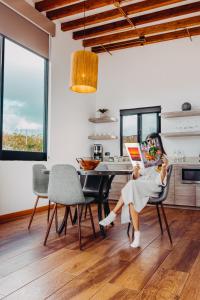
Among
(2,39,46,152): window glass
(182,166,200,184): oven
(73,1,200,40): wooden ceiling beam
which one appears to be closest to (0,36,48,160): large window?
(2,39,46,152): window glass

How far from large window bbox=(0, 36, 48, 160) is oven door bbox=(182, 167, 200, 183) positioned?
2552mm

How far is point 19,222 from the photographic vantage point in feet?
12.0

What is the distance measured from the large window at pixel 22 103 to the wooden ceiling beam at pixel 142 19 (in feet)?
4.19

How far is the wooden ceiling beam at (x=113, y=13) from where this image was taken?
14.0 ft

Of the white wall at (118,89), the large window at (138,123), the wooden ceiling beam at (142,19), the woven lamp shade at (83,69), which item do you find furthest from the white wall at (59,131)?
the woven lamp shade at (83,69)

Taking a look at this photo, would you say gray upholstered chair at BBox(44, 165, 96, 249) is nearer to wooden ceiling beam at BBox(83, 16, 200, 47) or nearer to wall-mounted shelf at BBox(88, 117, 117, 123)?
wall-mounted shelf at BBox(88, 117, 117, 123)

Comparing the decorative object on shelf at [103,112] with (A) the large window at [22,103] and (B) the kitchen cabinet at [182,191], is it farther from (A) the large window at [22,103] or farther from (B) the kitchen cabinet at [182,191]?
(B) the kitchen cabinet at [182,191]

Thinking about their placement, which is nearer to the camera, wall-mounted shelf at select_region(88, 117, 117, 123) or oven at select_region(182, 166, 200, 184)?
oven at select_region(182, 166, 200, 184)

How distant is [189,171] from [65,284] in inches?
145

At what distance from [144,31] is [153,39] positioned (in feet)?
1.20

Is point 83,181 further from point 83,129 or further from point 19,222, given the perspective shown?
point 83,129

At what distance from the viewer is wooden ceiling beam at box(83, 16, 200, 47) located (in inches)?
192

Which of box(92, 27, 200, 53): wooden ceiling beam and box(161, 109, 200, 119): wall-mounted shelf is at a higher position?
box(92, 27, 200, 53): wooden ceiling beam

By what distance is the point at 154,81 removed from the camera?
18.9ft
